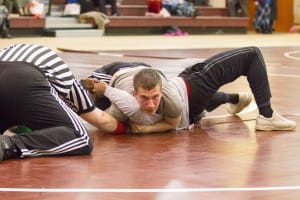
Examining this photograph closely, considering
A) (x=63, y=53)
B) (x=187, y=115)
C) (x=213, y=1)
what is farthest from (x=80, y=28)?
(x=187, y=115)

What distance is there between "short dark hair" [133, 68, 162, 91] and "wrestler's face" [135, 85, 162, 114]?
0.02 m

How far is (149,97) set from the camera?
159 inches

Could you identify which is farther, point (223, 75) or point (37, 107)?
point (223, 75)

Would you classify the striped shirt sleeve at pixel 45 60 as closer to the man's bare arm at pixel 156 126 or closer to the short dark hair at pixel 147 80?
the short dark hair at pixel 147 80

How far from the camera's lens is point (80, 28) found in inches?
625

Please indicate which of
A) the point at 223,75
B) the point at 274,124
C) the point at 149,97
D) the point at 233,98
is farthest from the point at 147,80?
the point at 233,98

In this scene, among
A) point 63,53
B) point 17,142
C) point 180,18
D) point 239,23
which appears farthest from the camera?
point 239,23

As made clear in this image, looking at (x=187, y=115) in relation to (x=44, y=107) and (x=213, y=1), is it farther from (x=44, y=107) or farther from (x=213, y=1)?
(x=213, y=1)

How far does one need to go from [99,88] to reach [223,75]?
78cm

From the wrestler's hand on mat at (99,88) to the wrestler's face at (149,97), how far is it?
1.37ft

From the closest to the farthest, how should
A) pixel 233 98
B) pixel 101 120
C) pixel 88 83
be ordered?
pixel 101 120
pixel 88 83
pixel 233 98

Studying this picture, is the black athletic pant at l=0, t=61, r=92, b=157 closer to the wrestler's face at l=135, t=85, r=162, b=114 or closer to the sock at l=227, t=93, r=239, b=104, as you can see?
the wrestler's face at l=135, t=85, r=162, b=114

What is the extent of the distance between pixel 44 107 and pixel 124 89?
813 millimetres

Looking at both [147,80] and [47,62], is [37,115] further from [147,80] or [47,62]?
[147,80]
